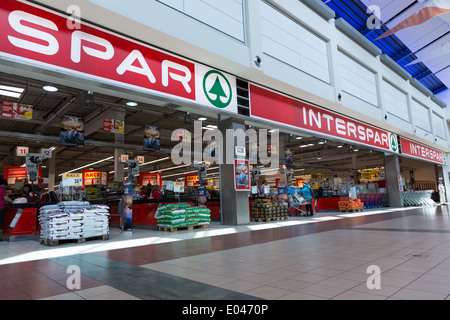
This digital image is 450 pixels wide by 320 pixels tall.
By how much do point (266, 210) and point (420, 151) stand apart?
14.3 meters

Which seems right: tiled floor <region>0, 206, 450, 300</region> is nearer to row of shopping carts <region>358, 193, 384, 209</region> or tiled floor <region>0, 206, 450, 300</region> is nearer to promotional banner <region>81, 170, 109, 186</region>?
promotional banner <region>81, 170, 109, 186</region>

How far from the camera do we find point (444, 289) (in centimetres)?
237

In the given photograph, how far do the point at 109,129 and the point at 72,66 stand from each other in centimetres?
748

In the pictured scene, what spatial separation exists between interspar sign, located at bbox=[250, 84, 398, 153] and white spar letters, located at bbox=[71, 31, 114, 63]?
13.8 ft

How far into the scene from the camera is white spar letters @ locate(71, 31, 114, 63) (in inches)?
201

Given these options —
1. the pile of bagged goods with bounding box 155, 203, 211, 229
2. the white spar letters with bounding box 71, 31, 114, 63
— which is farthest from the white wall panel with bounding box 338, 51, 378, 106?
the white spar letters with bounding box 71, 31, 114, 63

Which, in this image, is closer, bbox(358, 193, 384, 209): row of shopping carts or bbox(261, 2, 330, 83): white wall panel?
bbox(261, 2, 330, 83): white wall panel

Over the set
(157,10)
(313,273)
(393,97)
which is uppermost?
(393,97)

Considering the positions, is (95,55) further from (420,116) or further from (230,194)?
(420,116)

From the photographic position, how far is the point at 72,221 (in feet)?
20.8

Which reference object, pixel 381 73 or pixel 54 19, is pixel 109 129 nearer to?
pixel 54 19

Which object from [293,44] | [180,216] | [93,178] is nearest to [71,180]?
[180,216]
